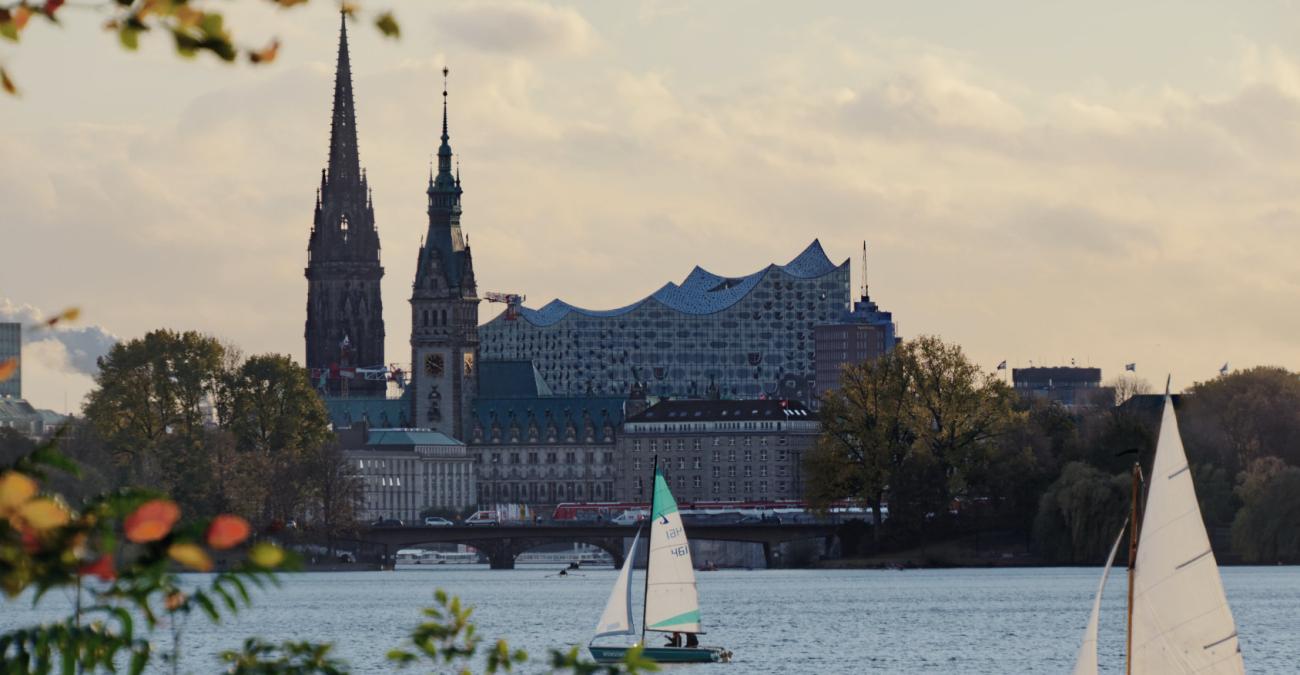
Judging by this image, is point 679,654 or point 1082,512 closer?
point 679,654

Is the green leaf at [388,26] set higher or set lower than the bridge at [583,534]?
lower

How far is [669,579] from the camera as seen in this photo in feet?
232

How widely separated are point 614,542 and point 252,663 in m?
175

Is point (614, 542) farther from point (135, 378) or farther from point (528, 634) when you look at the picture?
point (528, 634)

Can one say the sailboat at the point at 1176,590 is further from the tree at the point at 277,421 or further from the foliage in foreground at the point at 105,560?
the tree at the point at 277,421

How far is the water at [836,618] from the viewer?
3132 inches

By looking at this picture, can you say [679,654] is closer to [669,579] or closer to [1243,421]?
[669,579]

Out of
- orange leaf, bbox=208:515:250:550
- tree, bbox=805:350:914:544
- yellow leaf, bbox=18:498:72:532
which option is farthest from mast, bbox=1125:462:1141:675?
tree, bbox=805:350:914:544

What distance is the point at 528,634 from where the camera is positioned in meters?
95.9

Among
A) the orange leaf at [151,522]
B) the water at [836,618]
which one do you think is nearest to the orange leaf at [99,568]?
the orange leaf at [151,522]

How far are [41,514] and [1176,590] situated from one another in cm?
3226

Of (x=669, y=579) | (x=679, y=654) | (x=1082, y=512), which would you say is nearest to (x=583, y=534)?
(x=1082, y=512)

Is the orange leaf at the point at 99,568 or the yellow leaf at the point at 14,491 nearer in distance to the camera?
the yellow leaf at the point at 14,491

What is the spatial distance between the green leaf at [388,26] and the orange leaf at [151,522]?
5.06 feet
